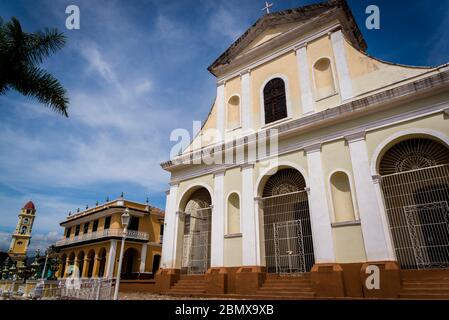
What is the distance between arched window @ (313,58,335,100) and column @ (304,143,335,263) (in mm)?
2070

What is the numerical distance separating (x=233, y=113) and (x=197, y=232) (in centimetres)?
518

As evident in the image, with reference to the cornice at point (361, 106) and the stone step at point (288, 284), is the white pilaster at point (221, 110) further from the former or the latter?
the stone step at point (288, 284)

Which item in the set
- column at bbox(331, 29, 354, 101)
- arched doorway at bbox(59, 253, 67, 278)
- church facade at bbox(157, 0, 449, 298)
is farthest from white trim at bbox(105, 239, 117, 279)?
column at bbox(331, 29, 354, 101)

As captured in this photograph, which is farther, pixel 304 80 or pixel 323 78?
pixel 304 80

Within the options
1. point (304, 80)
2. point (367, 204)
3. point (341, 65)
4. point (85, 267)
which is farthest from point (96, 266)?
point (341, 65)

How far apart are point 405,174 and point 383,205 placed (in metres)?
1.07

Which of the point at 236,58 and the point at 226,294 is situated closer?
the point at 226,294

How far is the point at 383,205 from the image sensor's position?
285 inches

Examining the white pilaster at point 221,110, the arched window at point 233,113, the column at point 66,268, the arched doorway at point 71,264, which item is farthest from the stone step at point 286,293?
the column at point 66,268

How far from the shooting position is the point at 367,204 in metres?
7.31

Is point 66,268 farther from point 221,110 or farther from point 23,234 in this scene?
point 23,234
